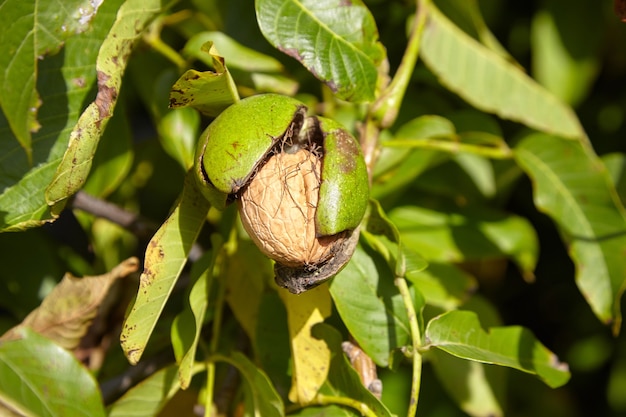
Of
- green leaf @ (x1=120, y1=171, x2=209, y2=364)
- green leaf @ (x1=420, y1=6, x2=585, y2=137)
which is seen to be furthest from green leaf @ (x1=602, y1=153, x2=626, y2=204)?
green leaf @ (x1=120, y1=171, x2=209, y2=364)

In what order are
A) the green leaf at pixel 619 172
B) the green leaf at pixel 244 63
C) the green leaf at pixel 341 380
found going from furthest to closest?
the green leaf at pixel 619 172 → the green leaf at pixel 244 63 → the green leaf at pixel 341 380

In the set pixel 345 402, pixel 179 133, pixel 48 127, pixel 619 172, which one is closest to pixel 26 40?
pixel 48 127

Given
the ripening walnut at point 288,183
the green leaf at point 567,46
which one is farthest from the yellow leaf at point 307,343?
the green leaf at point 567,46

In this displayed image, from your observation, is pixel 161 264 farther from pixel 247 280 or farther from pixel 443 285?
pixel 443 285

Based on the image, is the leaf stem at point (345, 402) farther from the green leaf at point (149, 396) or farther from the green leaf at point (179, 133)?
the green leaf at point (179, 133)

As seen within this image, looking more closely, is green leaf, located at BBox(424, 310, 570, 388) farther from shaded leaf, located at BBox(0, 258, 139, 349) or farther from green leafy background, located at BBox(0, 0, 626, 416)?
shaded leaf, located at BBox(0, 258, 139, 349)

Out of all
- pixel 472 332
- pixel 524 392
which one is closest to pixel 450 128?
pixel 472 332
